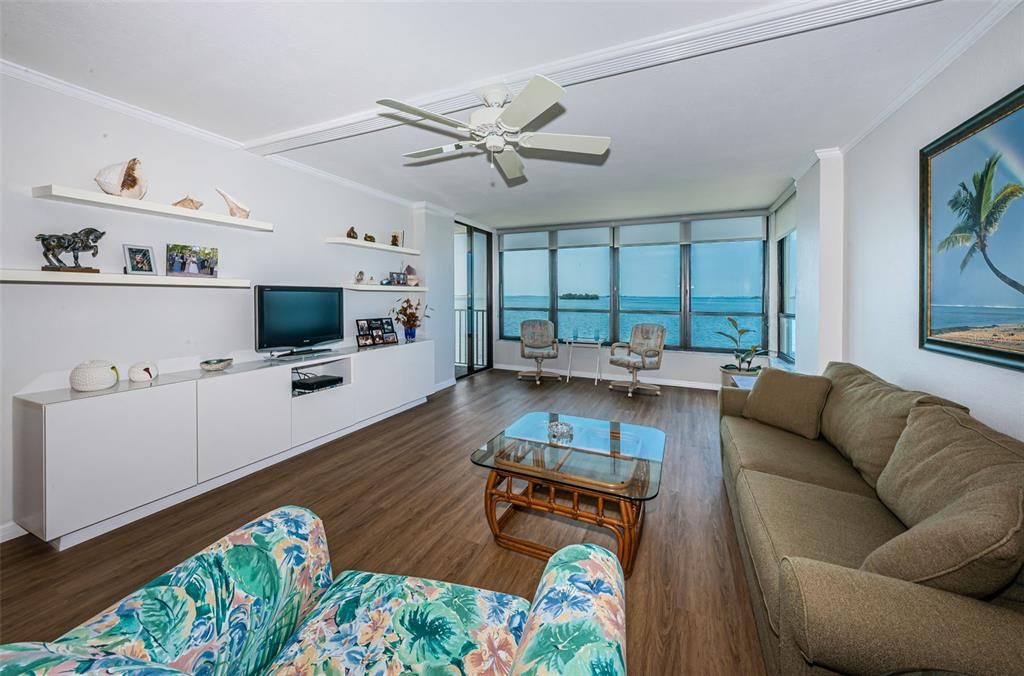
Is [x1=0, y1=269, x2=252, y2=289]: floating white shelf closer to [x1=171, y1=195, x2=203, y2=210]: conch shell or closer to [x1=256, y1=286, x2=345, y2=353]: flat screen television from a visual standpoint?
[x1=256, y1=286, x2=345, y2=353]: flat screen television

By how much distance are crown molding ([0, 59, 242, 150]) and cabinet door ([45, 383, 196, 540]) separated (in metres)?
1.83

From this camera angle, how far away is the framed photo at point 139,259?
262cm

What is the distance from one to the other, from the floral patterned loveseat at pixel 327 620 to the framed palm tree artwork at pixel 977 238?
2009mm

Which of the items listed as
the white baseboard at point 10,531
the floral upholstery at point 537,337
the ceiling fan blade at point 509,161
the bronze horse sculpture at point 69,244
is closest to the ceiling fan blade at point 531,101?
the ceiling fan blade at point 509,161

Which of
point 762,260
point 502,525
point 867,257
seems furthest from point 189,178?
point 762,260

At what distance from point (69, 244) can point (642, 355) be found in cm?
558

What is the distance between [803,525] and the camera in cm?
150

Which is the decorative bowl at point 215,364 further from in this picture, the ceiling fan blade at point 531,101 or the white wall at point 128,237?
the ceiling fan blade at point 531,101

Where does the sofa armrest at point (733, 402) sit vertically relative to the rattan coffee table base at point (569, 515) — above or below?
above

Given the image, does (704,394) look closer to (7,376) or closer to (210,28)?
(210,28)

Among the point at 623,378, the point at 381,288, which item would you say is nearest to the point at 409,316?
the point at 381,288

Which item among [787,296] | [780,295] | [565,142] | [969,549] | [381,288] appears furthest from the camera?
[780,295]

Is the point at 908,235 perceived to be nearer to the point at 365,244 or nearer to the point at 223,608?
the point at 223,608

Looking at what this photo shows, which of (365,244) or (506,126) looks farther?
(365,244)
